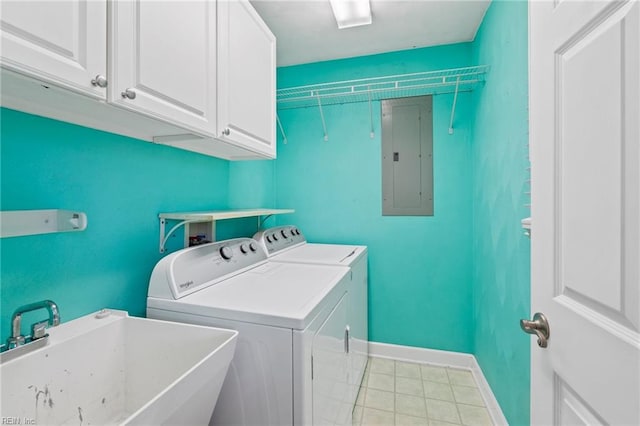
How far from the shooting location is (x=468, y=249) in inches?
93.0

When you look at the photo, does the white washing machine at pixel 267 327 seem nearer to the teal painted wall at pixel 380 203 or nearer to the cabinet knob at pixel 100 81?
the cabinet knob at pixel 100 81

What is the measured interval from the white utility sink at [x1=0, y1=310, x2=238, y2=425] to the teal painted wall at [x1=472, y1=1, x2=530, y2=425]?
1.46 m

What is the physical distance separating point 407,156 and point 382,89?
1.96ft

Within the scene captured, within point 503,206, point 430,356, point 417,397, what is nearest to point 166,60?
point 503,206

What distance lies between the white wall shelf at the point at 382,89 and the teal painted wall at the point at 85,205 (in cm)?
135

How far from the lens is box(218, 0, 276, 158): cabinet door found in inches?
52.1

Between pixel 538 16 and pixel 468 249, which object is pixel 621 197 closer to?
pixel 538 16

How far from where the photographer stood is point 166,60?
3.28 ft

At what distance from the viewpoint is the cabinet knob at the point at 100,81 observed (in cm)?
77

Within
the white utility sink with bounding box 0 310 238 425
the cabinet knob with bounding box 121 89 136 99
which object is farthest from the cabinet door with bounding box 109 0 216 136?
the white utility sink with bounding box 0 310 238 425

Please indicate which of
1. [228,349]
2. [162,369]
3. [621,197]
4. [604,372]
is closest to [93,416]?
[162,369]

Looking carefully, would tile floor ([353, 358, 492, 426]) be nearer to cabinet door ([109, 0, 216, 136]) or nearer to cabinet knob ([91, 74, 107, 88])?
cabinet door ([109, 0, 216, 136])

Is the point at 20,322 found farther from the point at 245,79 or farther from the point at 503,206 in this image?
the point at 503,206

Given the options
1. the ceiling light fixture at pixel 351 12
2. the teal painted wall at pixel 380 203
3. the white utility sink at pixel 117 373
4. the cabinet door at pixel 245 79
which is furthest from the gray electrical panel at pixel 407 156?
the white utility sink at pixel 117 373
